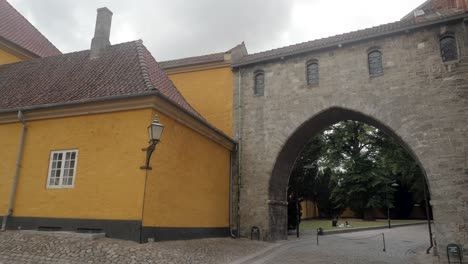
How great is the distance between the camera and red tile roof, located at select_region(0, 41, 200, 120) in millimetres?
11141

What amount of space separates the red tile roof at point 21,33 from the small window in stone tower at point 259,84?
1081 cm

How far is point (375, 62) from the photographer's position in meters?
15.1

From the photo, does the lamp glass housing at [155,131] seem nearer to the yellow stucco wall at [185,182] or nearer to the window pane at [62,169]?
the yellow stucco wall at [185,182]

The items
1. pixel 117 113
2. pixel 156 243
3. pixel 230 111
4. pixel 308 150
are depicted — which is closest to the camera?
pixel 156 243

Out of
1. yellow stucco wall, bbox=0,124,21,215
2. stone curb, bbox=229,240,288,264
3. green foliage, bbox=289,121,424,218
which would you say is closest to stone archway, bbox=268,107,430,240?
stone curb, bbox=229,240,288,264

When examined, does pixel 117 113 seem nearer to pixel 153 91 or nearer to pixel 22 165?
pixel 153 91

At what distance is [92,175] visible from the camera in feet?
33.9

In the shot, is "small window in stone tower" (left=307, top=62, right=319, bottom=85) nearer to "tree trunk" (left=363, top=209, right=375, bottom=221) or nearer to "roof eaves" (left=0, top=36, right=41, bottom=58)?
"roof eaves" (left=0, top=36, right=41, bottom=58)

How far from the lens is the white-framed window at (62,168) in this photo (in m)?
10.6

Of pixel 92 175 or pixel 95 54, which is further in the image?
pixel 95 54

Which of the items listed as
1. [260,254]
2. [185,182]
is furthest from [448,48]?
[185,182]

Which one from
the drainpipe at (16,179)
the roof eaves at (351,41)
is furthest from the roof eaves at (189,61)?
the drainpipe at (16,179)

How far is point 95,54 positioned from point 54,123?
3.91 meters

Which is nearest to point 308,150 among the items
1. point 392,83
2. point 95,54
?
point 392,83
